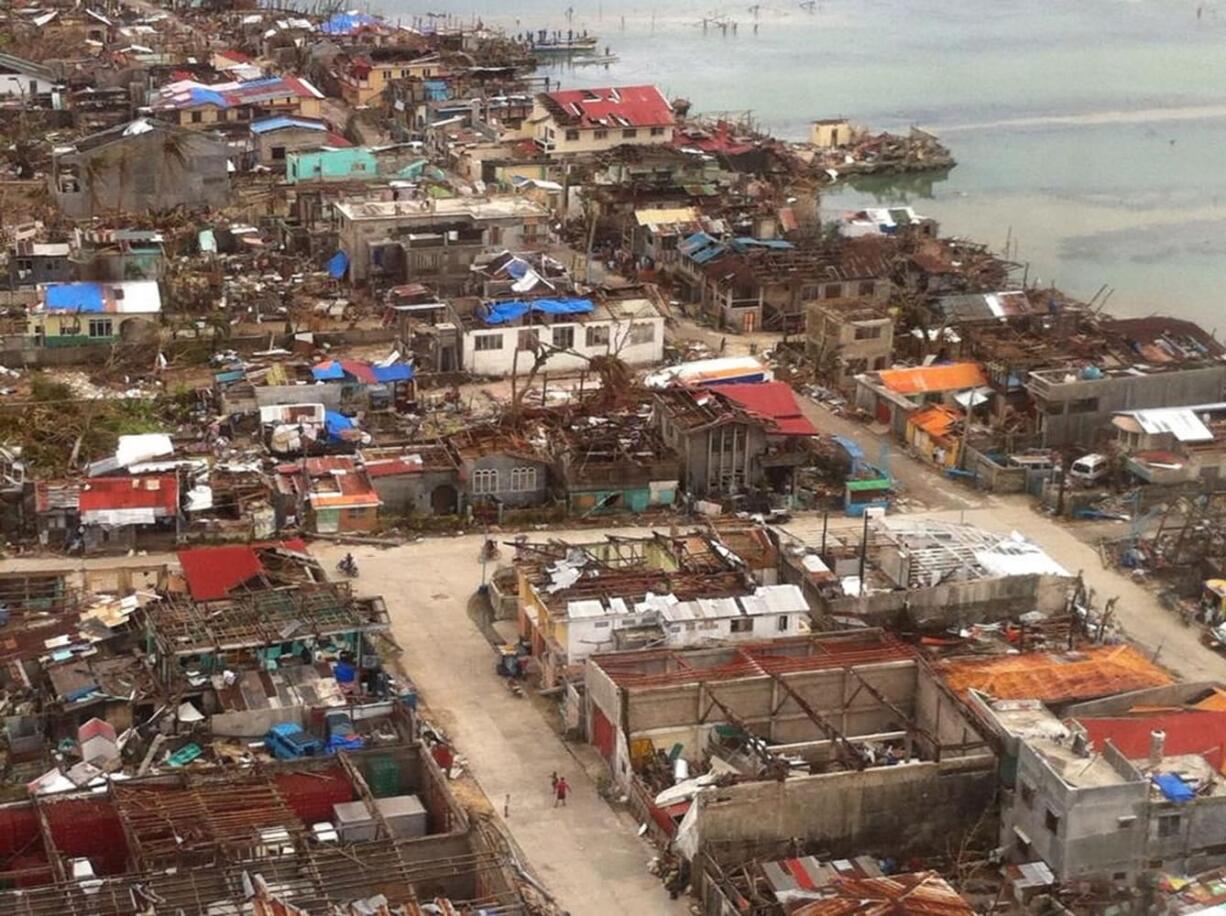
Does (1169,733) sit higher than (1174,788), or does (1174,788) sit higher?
(1174,788)

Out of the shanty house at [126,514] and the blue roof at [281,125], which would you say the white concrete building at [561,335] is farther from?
the blue roof at [281,125]

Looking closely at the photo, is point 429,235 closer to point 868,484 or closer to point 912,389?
point 912,389

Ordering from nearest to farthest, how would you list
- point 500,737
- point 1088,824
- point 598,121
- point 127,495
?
point 1088,824 → point 500,737 → point 127,495 → point 598,121

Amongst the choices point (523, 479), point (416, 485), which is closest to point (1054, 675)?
point (523, 479)

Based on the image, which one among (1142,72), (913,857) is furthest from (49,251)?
(1142,72)

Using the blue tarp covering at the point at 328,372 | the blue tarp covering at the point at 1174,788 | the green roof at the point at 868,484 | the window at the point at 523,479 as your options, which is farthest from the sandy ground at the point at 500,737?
the blue tarp covering at the point at 328,372

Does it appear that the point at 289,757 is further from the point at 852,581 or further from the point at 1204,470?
the point at 1204,470

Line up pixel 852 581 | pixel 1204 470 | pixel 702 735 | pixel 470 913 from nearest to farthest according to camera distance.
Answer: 1. pixel 470 913
2. pixel 702 735
3. pixel 852 581
4. pixel 1204 470
